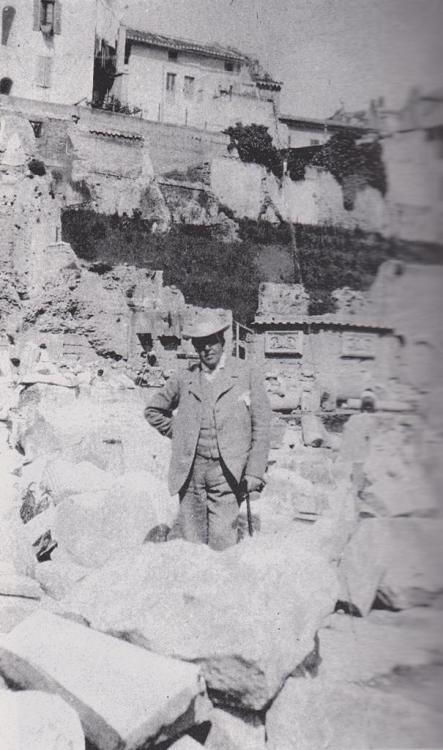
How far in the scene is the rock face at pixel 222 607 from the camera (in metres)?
2.57

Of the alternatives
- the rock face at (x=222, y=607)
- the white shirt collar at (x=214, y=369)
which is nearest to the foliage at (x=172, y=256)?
the white shirt collar at (x=214, y=369)

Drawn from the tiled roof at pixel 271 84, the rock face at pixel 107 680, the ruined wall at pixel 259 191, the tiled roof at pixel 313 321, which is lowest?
the rock face at pixel 107 680

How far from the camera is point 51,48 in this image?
29.9 m

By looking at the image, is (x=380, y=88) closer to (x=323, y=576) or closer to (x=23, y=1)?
(x=323, y=576)

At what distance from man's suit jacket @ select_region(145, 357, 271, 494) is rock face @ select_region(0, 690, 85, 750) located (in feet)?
5.94

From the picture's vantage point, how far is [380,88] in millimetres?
2053

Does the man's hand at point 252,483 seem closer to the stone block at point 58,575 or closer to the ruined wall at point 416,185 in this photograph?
the stone block at point 58,575

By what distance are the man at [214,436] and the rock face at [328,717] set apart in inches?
58.8

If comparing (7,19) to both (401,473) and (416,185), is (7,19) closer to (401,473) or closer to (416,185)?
(416,185)

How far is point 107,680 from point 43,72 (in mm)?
32479

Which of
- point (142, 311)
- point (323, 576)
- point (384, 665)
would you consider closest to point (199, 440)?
point (323, 576)

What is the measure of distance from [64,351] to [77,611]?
46.7 ft

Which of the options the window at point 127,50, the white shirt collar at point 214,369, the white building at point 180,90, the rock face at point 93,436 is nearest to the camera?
the white shirt collar at point 214,369

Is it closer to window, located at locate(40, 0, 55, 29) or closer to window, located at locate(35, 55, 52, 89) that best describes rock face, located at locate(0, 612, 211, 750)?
window, located at locate(35, 55, 52, 89)
